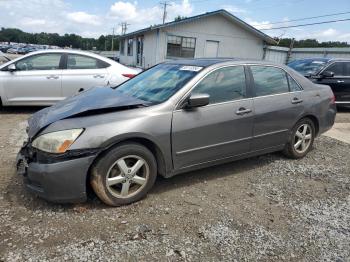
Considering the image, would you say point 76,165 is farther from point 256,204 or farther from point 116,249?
point 256,204

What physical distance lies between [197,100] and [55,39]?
11194cm

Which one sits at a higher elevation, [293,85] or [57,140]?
[293,85]

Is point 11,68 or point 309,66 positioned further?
point 309,66

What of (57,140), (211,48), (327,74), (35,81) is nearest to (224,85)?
(57,140)

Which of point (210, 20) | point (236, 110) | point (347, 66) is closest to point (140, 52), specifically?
point (210, 20)

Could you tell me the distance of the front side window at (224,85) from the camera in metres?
3.98

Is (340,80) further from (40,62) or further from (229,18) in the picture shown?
(229,18)

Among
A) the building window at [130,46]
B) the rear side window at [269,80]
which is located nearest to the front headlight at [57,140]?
the rear side window at [269,80]

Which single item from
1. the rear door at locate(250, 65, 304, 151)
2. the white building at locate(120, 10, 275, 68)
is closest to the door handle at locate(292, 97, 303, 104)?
the rear door at locate(250, 65, 304, 151)

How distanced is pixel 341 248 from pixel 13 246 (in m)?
2.92

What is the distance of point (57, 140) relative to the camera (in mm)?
3166

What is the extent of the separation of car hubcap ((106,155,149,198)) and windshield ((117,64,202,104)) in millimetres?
745

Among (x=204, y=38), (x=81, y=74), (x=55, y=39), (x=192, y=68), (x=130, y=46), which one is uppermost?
(x=55, y=39)

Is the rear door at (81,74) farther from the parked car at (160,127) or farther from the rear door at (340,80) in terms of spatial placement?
the rear door at (340,80)
